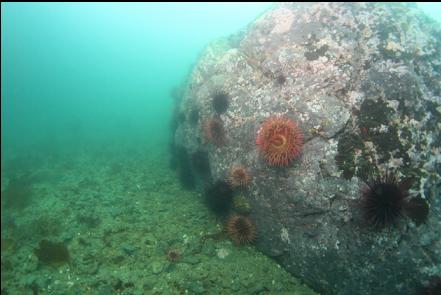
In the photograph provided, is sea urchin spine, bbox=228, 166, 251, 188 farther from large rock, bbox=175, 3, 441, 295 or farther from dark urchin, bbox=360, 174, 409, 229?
dark urchin, bbox=360, 174, 409, 229

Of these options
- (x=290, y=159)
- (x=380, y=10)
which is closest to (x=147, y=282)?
(x=290, y=159)

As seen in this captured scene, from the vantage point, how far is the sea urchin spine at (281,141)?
8391 millimetres

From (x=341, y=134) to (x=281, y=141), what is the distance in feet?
4.94

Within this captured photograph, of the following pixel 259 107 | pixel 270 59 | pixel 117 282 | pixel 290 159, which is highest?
pixel 270 59

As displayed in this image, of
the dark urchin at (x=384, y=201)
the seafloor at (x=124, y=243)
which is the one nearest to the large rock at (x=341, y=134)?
the dark urchin at (x=384, y=201)

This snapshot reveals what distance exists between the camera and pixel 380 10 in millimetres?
10594

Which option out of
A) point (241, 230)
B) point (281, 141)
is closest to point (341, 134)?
point (281, 141)

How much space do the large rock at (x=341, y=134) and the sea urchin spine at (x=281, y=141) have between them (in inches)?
13.5

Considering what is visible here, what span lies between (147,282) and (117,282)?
0.77 metres

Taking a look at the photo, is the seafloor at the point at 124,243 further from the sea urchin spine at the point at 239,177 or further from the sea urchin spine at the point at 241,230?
the sea urchin spine at the point at 239,177

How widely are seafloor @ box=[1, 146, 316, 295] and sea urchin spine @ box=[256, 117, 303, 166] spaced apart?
2809mm

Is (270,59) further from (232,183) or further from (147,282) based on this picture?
(147,282)

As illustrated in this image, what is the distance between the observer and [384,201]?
7.04 meters

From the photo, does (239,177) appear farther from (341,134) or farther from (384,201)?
(384,201)
